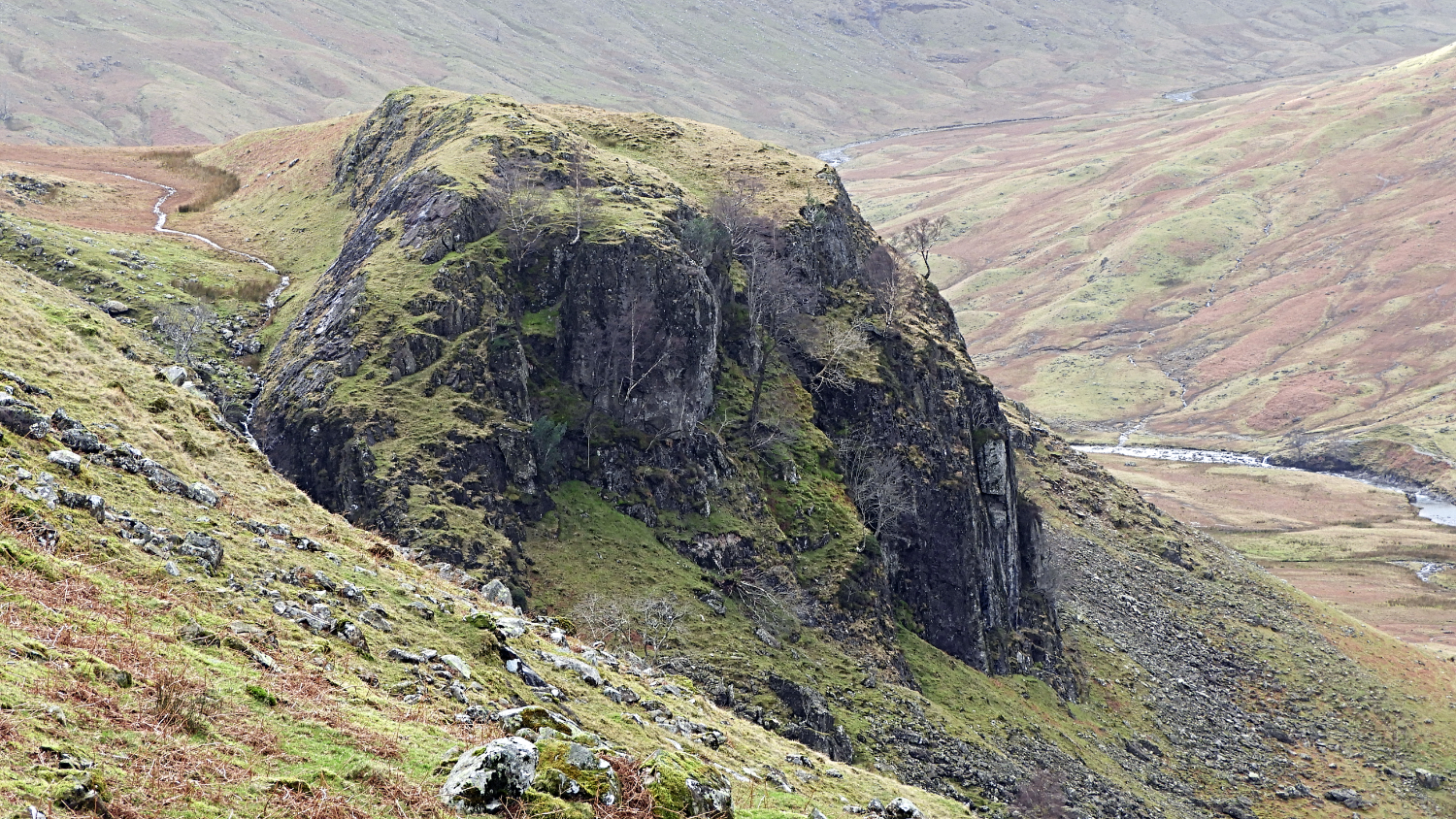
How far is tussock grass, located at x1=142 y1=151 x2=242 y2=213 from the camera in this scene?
8475cm

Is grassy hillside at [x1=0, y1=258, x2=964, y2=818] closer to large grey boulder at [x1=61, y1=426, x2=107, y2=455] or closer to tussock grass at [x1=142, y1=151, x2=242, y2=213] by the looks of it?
large grey boulder at [x1=61, y1=426, x2=107, y2=455]

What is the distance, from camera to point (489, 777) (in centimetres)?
1517

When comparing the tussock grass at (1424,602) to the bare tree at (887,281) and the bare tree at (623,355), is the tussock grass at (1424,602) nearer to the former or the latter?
the bare tree at (887,281)

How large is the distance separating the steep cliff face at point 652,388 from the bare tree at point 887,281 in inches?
15.1

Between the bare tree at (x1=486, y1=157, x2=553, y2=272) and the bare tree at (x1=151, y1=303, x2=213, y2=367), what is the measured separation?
54.7ft

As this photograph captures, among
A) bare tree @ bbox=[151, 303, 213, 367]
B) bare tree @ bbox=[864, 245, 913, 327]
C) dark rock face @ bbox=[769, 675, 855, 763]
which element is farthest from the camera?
bare tree @ bbox=[864, 245, 913, 327]

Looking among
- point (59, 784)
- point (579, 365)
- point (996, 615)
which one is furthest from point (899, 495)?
point (59, 784)

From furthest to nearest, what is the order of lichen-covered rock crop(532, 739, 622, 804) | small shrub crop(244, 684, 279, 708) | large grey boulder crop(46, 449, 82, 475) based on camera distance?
large grey boulder crop(46, 449, 82, 475) < small shrub crop(244, 684, 279, 708) < lichen-covered rock crop(532, 739, 622, 804)

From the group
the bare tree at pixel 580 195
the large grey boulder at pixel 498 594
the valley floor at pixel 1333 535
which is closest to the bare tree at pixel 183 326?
the bare tree at pixel 580 195

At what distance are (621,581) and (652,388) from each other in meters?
12.1

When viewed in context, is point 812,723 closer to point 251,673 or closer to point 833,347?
point 833,347

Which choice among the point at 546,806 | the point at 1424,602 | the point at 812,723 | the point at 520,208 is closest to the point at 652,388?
the point at 520,208

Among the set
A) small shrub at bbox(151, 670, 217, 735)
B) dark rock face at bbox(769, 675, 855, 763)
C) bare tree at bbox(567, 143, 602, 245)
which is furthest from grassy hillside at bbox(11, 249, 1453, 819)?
bare tree at bbox(567, 143, 602, 245)

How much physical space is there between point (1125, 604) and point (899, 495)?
118ft
